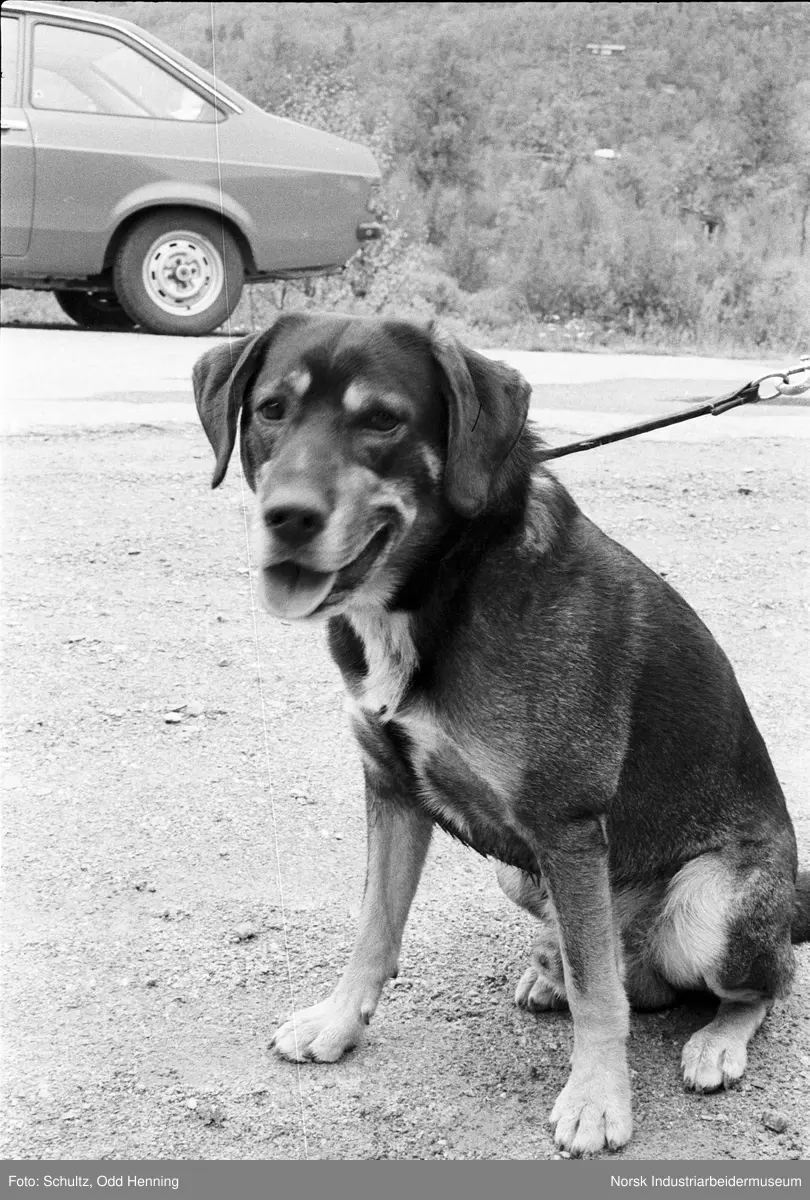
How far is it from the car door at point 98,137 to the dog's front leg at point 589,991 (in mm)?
3569

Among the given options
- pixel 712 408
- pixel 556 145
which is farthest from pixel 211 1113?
pixel 556 145

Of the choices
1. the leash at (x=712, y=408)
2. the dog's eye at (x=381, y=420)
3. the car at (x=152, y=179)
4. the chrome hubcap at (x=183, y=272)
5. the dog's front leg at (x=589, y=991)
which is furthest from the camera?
the chrome hubcap at (x=183, y=272)

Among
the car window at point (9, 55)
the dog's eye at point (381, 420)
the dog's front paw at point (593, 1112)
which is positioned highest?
the car window at point (9, 55)

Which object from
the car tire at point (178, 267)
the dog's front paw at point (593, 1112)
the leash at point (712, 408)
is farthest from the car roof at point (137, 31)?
the dog's front paw at point (593, 1112)

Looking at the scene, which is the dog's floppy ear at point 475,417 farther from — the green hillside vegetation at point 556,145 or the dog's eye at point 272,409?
the green hillside vegetation at point 556,145

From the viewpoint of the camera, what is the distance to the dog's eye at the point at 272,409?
2.48 meters

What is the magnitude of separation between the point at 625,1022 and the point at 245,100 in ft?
12.6

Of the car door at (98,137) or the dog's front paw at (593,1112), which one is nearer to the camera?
the dog's front paw at (593,1112)

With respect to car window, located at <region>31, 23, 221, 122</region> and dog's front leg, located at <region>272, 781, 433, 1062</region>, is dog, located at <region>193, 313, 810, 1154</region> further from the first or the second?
car window, located at <region>31, 23, 221, 122</region>

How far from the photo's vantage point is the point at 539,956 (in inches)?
121

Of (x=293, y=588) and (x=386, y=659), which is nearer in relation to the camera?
(x=293, y=588)

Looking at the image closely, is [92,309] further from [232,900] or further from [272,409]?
[272,409]

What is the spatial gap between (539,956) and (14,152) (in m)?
4.86
